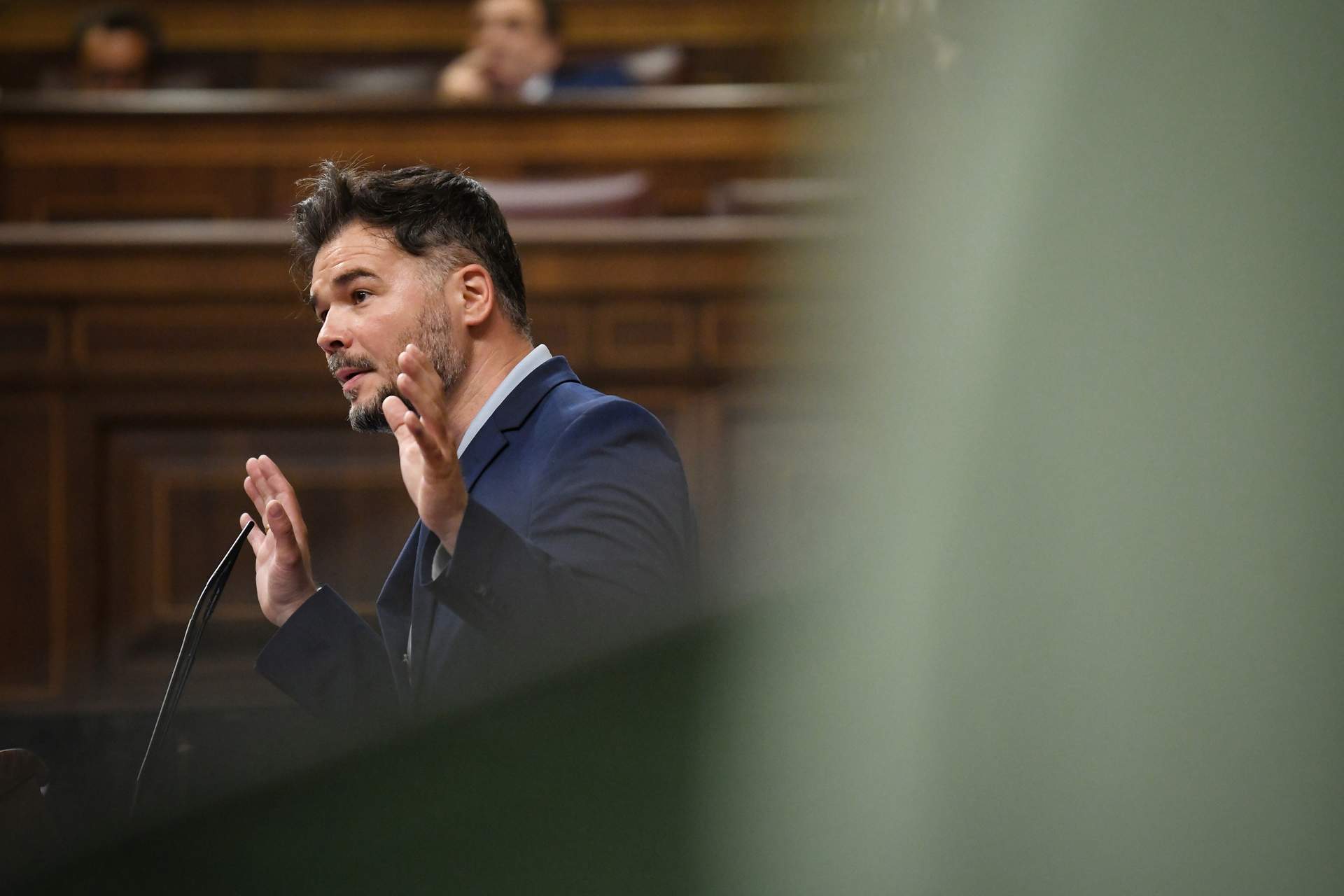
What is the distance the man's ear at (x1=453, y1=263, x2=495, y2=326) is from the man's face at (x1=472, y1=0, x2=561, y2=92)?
2.31m

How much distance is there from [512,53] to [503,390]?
7.68ft

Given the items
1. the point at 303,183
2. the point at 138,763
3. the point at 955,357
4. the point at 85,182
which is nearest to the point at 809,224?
the point at 955,357

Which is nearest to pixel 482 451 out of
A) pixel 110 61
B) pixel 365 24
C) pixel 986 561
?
pixel 986 561

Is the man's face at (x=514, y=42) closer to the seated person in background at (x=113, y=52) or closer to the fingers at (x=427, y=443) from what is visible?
the seated person in background at (x=113, y=52)

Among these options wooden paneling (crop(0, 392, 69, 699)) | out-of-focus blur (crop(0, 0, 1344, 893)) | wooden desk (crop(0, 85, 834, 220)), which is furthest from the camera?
wooden desk (crop(0, 85, 834, 220))

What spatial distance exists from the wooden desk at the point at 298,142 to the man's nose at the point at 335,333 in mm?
1627

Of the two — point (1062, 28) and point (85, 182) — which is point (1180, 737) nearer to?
point (1062, 28)

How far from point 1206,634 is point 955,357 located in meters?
0.07

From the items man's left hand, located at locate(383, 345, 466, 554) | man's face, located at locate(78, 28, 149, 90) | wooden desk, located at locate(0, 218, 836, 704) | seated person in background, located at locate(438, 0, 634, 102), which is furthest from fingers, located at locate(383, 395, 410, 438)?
man's face, located at locate(78, 28, 149, 90)

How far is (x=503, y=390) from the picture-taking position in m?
0.72

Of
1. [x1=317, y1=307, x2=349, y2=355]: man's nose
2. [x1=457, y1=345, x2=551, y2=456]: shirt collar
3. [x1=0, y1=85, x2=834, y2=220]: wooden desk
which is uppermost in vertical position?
[x1=0, y1=85, x2=834, y2=220]: wooden desk

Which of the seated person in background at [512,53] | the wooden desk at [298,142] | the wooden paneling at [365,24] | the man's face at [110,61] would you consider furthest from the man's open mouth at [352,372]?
the wooden paneling at [365,24]

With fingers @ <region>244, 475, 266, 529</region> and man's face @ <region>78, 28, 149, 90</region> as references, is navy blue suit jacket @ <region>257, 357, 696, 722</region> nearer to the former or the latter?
fingers @ <region>244, 475, 266, 529</region>

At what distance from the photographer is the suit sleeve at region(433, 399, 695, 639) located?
49cm
